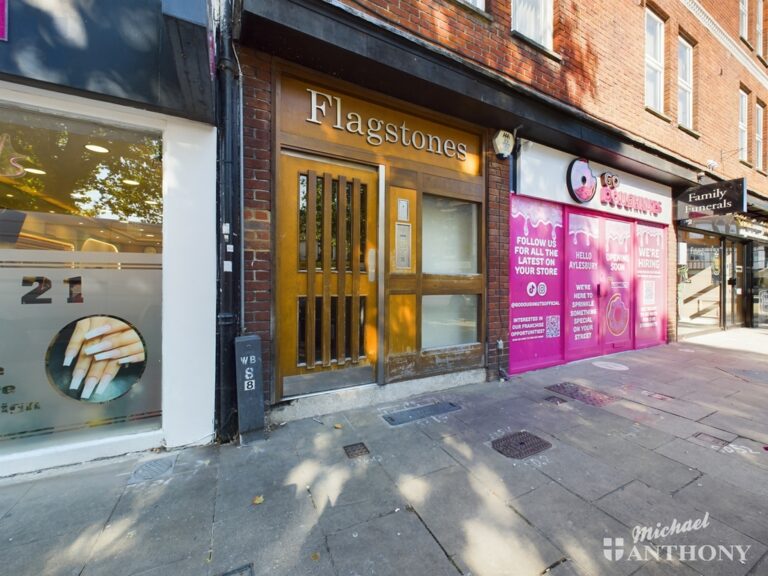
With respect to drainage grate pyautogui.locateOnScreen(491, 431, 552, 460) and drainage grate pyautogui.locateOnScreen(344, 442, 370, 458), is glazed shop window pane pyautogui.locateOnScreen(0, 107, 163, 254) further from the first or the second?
drainage grate pyautogui.locateOnScreen(491, 431, 552, 460)

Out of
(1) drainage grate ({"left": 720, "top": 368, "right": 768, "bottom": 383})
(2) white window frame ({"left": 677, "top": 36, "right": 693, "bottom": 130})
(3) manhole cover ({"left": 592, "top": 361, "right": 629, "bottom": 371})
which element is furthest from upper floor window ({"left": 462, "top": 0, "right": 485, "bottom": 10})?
(1) drainage grate ({"left": 720, "top": 368, "right": 768, "bottom": 383})

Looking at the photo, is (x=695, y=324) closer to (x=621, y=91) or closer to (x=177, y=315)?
(x=621, y=91)

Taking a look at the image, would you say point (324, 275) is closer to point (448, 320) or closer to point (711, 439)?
point (448, 320)

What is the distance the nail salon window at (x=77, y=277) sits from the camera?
2805 millimetres

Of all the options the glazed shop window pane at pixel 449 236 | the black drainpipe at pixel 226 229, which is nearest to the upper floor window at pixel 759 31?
the glazed shop window pane at pixel 449 236

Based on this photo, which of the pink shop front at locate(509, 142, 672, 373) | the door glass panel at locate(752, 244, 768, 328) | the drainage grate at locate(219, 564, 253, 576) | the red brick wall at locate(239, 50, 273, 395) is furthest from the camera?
the door glass panel at locate(752, 244, 768, 328)

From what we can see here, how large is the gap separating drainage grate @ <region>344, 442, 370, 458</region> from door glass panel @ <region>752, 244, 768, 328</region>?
48.3 ft

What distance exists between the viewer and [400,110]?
4277 mm

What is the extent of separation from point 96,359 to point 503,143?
5585mm

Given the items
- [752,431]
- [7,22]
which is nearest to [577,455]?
[752,431]

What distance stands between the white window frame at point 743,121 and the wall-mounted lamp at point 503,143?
9.68m

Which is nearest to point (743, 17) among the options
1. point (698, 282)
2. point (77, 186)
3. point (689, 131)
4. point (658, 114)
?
point (689, 131)

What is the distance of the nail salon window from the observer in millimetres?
2805

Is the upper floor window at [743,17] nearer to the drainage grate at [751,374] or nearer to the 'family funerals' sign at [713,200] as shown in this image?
the 'family funerals' sign at [713,200]
